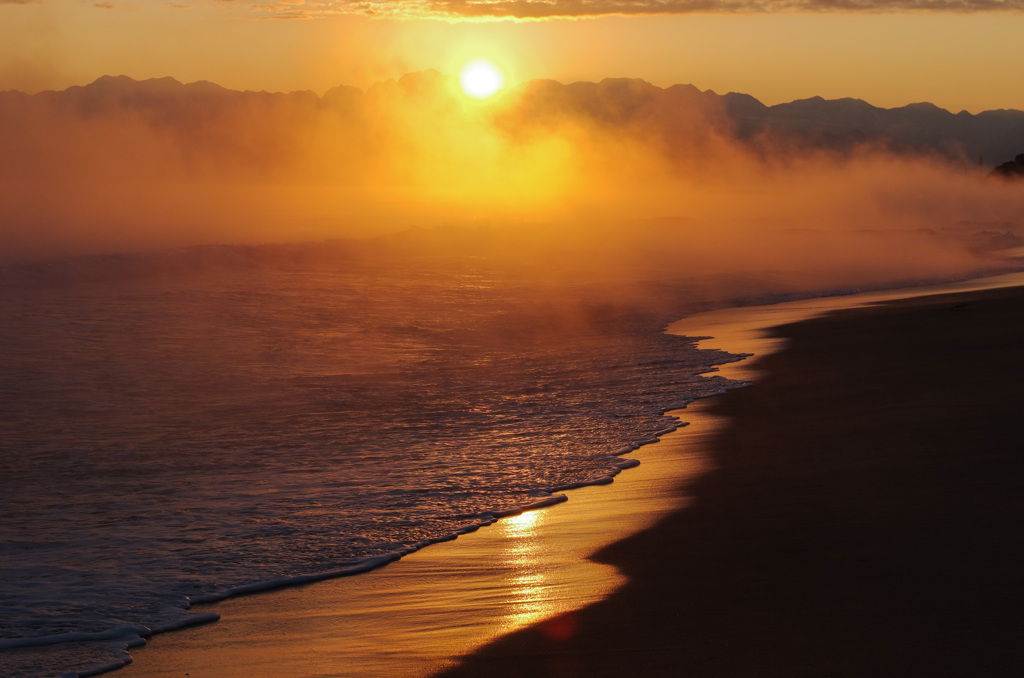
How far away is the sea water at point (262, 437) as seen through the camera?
5.91 m

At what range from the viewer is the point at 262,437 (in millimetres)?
9906

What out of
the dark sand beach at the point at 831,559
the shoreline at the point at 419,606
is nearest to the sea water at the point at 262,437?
the shoreline at the point at 419,606

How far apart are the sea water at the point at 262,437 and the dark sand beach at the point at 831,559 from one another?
1420mm

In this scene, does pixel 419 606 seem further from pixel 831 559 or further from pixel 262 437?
pixel 262 437

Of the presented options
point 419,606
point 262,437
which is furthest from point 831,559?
point 262,437

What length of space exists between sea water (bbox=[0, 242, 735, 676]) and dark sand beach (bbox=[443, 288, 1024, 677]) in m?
1.42

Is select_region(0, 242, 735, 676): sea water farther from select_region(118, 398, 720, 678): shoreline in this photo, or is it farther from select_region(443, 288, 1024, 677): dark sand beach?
select_region(443, 288, 1024, 677): dark sand beach

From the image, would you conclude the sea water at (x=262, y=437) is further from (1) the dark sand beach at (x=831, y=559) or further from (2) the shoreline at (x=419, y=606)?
(1) the dark sand beach at (x=831, y=559)

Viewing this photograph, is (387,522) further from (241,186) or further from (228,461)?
(241,186)

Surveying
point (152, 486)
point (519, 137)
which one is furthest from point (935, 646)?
point (519, 137)

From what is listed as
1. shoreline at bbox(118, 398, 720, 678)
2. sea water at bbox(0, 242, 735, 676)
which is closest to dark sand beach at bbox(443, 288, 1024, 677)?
shoreline at bbox(118, 398, 720, 678)

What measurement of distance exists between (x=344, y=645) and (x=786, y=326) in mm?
14814

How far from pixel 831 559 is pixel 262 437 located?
6080 millimetres

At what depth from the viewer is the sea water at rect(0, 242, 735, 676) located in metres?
5.91
